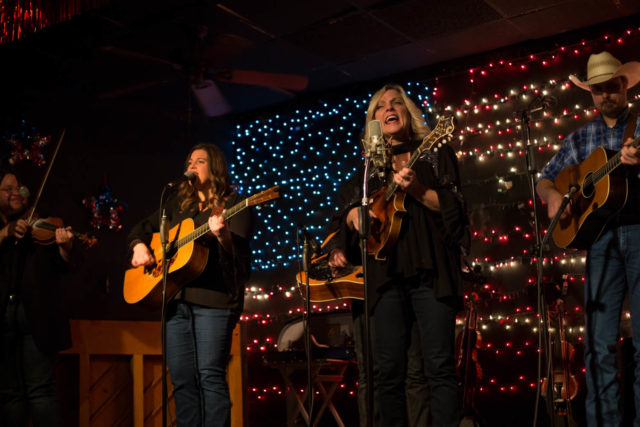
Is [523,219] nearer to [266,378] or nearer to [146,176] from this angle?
[266,378]

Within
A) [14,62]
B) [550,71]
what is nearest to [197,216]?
[14,62]

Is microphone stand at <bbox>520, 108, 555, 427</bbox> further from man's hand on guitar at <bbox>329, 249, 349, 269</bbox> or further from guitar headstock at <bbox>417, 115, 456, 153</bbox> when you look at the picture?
man's hand on guitar at <bbox>329, 249, 349, 269</bbox>

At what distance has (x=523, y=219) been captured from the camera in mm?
6336

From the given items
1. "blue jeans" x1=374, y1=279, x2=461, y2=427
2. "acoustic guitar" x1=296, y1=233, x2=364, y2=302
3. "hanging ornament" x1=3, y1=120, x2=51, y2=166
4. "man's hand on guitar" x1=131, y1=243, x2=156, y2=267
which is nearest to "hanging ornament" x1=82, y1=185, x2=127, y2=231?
"hanging ornament" x1=3, y1=120, x2=51, y2=166

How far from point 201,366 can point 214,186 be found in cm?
109

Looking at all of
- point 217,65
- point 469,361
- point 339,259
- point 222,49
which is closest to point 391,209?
point 339,259

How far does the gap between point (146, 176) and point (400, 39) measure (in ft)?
11.7

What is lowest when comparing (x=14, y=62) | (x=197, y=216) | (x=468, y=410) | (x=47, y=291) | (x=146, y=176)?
(x=468, y=410)

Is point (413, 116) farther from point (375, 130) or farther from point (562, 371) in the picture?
point (562, 371)

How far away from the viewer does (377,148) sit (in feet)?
9.40

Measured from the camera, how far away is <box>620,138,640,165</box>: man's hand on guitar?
10.2ft

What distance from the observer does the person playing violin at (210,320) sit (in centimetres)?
354

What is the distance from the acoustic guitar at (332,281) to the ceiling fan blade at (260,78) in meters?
2.47

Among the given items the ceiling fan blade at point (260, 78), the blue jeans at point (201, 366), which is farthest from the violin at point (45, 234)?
the ceiling fan blade at point (260, 78)
